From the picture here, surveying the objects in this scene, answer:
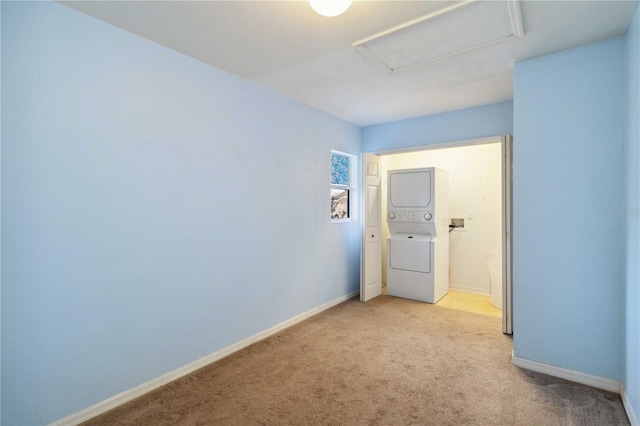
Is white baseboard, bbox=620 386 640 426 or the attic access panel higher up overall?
the attic access panel

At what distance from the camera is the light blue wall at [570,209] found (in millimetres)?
2117

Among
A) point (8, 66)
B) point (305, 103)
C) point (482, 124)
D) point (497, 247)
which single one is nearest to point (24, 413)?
point (8, 66)

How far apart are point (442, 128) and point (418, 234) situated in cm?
150

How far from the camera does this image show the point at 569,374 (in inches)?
88.6

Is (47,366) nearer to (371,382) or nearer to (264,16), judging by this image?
(371,382)

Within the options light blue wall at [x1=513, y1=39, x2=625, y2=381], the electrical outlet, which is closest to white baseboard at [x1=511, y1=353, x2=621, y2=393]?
light blue wall at [x1=513, y1=39, x2=625, y2=381]

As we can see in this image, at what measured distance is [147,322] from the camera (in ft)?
7.04

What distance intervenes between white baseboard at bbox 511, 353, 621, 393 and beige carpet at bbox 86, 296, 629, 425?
0.06 metres

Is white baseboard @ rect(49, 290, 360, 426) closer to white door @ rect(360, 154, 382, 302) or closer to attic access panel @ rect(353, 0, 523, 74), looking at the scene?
white door @ rect(360, 154, 382, 302)

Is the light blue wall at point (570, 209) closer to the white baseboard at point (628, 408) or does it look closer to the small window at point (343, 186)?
the white baseboard at point (628, 408)

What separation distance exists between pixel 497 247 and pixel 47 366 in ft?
16.8

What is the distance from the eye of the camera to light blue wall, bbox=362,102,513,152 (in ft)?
11.3

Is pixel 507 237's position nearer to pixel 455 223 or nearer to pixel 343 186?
pixel 455 223

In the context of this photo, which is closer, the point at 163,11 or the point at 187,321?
the point at 163,11
